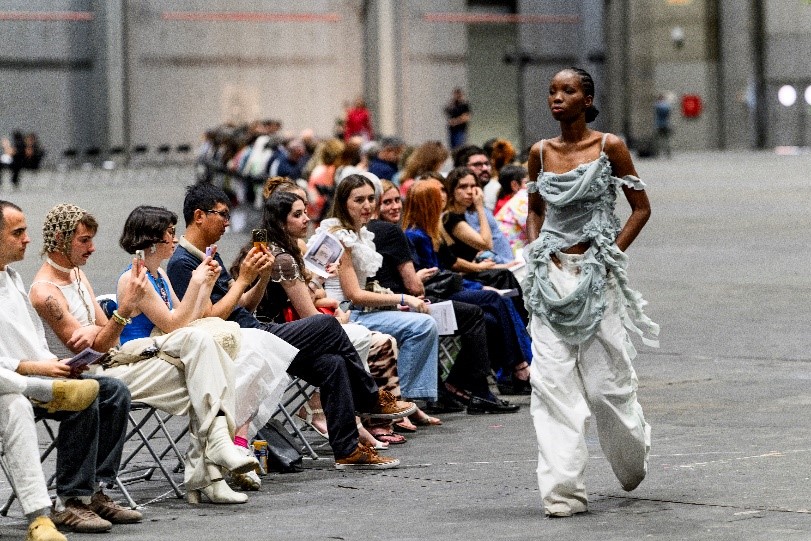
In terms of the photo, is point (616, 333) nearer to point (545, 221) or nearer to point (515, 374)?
point (545, 221)

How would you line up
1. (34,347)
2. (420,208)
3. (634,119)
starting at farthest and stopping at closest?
1. (634,119)
2. (420,208)
3. (34,347)

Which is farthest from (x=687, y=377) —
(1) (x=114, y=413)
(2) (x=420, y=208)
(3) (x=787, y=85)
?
(3) (x=787, y=85)

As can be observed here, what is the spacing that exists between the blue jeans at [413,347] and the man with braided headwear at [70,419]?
2.43m

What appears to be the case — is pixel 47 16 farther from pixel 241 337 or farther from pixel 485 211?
pixel 241 337

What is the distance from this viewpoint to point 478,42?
42.3 metres

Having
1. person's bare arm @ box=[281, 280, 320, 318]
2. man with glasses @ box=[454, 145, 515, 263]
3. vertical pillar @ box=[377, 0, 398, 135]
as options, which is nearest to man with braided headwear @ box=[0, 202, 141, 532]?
person's bare arm @ box=[281, 280, 320, 318]

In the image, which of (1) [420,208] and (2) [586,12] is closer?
(1) [420,208]

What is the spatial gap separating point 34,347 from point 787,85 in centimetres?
3927

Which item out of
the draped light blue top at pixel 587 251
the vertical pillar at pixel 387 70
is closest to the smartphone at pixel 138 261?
the draped light blue top at pixel 587 251

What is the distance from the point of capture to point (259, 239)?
7238mm

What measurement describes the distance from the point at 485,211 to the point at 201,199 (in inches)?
134

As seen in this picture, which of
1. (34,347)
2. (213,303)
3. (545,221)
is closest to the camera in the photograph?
(34,347)

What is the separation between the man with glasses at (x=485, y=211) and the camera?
1005 cm

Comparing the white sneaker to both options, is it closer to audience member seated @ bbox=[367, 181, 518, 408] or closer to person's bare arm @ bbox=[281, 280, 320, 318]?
person's bare arm @ bbox=[281, 280, 320, 318]
